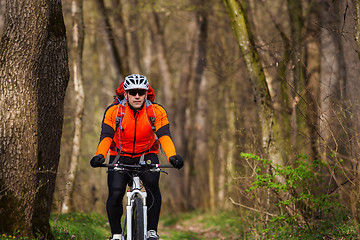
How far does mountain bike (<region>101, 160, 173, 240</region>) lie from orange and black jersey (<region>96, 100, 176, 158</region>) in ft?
1.22

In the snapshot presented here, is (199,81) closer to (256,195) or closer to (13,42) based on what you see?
(256,195)

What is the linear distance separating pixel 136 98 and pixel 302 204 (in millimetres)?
3706

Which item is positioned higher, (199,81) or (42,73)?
(199,81)

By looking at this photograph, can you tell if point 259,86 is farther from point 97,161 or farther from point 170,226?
point 170,226

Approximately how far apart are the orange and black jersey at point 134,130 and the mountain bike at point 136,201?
0.37 meters

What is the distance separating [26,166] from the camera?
7109 mm

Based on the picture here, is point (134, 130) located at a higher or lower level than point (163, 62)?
lower

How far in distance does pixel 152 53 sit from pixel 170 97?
4198 mm

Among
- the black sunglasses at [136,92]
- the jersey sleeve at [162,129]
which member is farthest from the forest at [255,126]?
the black sunglasses at [136,92]

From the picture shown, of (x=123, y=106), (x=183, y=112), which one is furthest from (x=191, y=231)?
(x=123, y=106)

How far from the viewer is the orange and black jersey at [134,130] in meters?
6.49

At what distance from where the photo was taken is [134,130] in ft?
21.7

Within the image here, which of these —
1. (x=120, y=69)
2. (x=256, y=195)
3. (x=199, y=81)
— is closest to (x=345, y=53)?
(x=256, y=195)

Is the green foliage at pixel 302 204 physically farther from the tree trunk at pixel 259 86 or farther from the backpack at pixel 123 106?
the backpack at pixel 123 106
